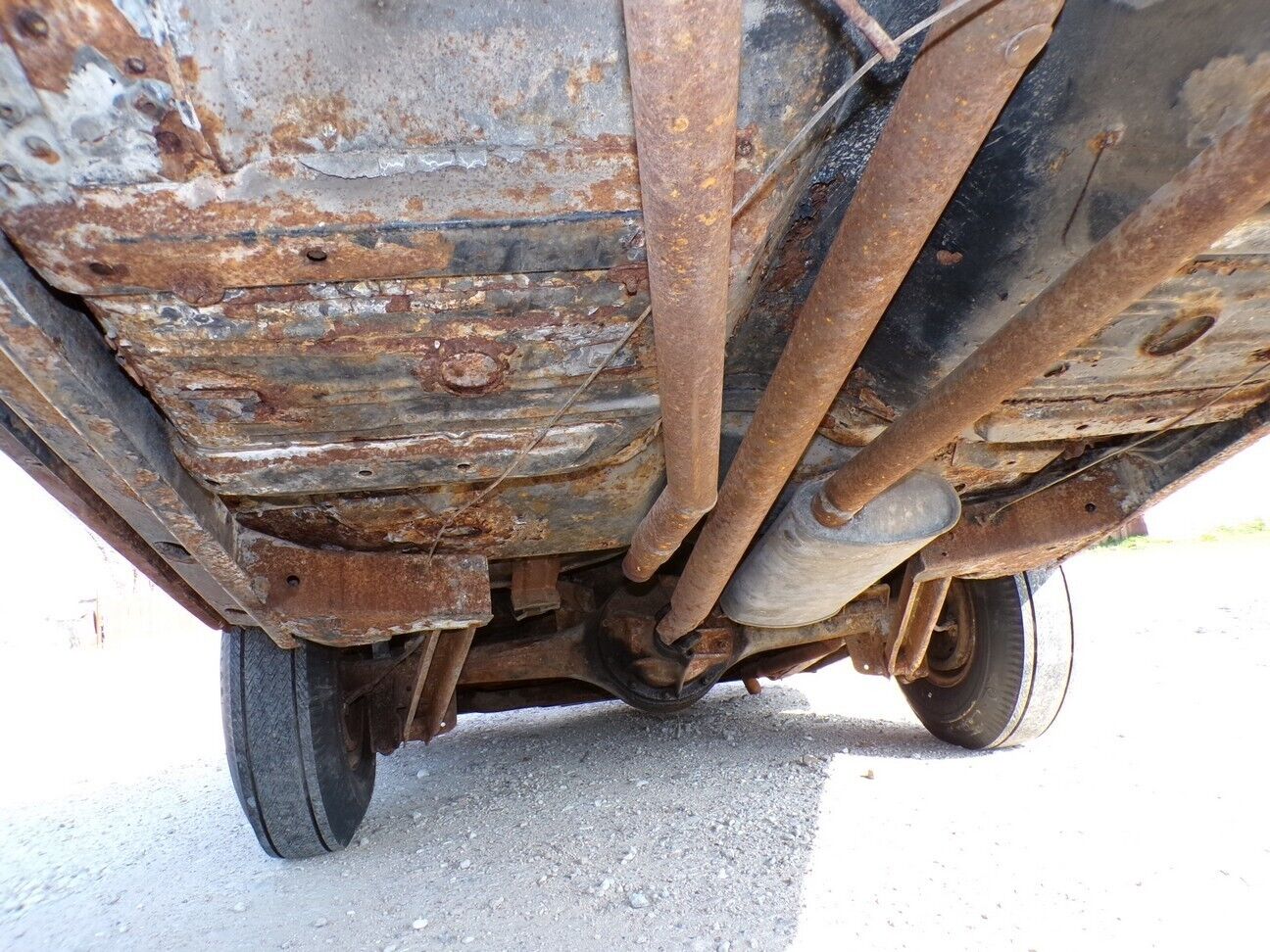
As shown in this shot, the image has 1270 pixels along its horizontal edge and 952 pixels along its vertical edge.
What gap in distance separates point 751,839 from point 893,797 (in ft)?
1.62

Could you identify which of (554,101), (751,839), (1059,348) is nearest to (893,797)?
(751,839)

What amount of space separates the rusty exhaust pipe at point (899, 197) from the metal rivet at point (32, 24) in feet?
2.57

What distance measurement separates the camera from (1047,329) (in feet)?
3.14

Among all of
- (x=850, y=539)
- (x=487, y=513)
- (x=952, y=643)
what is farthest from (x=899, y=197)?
(x=952, y=643)

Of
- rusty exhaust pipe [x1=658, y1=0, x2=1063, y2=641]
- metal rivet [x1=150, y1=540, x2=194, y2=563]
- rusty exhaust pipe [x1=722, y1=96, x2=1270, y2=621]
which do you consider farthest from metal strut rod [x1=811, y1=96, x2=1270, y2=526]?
metal rivet [x1=150, y1=540, x2=194, y2=563]

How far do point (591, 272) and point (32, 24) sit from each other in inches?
23.7

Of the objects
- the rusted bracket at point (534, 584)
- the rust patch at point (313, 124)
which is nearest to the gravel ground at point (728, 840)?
the rusted bracket at point (534, 584)

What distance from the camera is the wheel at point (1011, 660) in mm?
2730

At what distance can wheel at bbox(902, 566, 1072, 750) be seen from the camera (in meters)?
2.73

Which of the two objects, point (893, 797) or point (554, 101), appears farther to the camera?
point (893, 797)

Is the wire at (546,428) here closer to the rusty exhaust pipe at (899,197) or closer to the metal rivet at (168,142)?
the rusty exhaust pipe at (899,197)

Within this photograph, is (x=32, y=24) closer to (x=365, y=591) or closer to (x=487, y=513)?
(x=487, y=513)

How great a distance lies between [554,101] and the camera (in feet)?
2.90

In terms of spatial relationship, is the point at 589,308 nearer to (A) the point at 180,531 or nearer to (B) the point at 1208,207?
(B) the point at 1208,207
